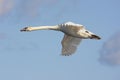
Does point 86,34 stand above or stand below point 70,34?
below

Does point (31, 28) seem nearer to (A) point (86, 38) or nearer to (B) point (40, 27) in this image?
(B) point (40, 27)

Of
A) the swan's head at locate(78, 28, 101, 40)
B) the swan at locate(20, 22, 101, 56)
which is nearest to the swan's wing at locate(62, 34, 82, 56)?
the swan at locate(20, 22, 101, 56)

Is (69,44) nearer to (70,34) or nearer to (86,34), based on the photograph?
(70,34)

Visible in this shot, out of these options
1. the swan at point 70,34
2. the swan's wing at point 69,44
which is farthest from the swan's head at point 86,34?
the swan's wing at point 69,44

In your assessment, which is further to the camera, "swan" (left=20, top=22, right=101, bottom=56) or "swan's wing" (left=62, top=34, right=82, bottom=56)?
"swan's wing" (left=62, top=34, right=82, bottom=56)

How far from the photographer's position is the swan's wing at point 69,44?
52.8 meters

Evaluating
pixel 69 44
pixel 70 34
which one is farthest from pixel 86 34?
pixel 69 44

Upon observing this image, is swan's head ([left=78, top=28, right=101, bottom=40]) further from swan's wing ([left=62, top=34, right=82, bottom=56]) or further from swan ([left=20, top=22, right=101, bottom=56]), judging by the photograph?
swan's wing ([left=62, top=34, right=82, bottom=56])

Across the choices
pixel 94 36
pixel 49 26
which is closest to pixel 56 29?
pixel 49 26

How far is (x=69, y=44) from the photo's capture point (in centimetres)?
5359

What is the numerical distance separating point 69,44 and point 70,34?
3.82 metres

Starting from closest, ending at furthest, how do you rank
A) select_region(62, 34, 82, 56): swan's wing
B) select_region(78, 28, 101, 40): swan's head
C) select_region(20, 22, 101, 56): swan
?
1. select_region(78, 28, 101, 40): swan's head
2. select_region(20, 22, 101, 56): swan
3. select_region(62, 34, 82, 56): swan's wing

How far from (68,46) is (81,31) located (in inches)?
162

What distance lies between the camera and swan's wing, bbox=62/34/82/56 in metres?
52.8
